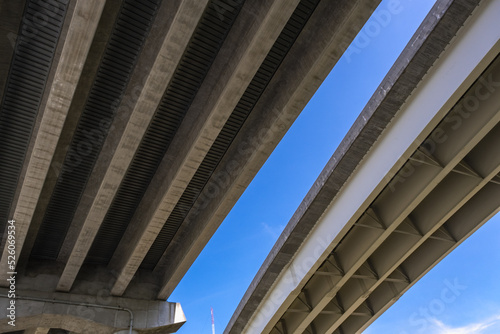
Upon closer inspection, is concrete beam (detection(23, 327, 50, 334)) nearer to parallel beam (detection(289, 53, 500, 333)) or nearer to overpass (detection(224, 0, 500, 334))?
overpass (detection(224, 0, 500, 334))

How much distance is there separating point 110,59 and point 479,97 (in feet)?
27.5

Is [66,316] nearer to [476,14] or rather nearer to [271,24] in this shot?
[271,24]

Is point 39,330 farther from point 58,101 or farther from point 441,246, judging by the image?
point 441,246

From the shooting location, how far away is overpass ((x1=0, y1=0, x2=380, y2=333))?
24.2 ft

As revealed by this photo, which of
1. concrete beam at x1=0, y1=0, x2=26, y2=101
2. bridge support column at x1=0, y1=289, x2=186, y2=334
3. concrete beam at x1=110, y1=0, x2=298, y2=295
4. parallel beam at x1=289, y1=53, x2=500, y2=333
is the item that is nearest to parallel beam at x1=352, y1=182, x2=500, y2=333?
parallel beam at x1=289, y1=53, x2=500, y2=333

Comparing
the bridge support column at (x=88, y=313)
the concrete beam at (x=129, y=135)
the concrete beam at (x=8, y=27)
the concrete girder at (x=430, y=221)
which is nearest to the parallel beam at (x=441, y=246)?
the concrete girder at (x=430, y=221)

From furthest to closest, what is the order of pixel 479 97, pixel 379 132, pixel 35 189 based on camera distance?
pixel 35 189, pixel 379 132, pixel 479 97

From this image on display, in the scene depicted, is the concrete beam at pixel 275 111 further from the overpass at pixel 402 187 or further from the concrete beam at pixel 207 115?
the overpass at pixel 402 187

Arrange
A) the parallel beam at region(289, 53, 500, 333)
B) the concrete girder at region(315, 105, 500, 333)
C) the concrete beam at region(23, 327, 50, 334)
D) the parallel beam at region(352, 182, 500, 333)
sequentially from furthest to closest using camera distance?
the concrete beam at region(23, 327, 50, 334) → the parallel beam at region(352, 182, 500, 333) → the concrete girder at region(315, 105, 500, 333) → the parallel beam at region(289, 53, 500, 333)

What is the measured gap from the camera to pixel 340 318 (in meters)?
12.5

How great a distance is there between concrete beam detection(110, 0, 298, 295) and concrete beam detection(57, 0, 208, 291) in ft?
4.11

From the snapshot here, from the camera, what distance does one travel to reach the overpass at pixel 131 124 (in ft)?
24.2

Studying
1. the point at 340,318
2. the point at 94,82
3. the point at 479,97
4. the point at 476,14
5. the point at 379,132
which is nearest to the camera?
the point at 476,14

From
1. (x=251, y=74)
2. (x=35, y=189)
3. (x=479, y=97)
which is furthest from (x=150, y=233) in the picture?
(x=479, y=97)
